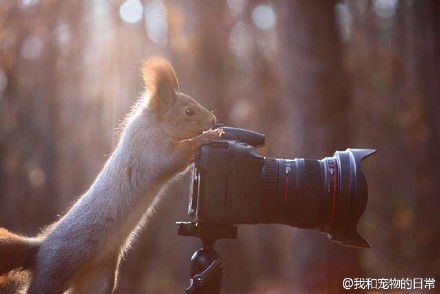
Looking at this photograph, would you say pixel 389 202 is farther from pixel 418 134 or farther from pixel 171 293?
pixel 171 293

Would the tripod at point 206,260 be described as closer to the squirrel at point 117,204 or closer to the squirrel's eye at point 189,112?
the squirrel at point 117,204

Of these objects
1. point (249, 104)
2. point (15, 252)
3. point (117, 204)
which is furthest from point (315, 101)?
point (249, 104)

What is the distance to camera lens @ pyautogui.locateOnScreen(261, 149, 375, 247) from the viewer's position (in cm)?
257

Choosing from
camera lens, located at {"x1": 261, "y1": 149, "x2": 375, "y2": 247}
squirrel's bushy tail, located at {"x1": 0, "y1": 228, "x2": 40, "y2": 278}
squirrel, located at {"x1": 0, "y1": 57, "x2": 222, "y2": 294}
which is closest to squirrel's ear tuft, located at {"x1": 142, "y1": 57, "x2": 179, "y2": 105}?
squirrel, located at {"x1": 0, "y1": 57, "x2": 222, "y2": 294}

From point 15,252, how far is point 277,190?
4.16 ft

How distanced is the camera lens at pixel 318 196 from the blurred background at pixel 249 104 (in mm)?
1963

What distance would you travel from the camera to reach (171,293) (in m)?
11.4

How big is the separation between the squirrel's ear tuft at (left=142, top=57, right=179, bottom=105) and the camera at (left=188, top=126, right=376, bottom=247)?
0.57 meters

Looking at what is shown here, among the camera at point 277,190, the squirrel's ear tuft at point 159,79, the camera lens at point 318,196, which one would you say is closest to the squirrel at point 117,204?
the squirrel's ear tuft at point 159,79

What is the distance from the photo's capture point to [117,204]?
2.83 m

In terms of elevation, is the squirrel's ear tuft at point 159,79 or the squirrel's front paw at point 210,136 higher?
the squirrel's ear tuft at point 159,79

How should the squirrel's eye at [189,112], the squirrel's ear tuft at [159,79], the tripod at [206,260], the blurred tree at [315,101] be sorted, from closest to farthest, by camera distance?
the tripod at [206,260], the squirrel's ear tuft at [159,79], the squirrel's eye at [189,112], the blurred tree at [315,101]

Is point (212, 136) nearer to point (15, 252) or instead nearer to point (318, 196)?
point (318, 196)

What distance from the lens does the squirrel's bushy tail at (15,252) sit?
8.82 feet
